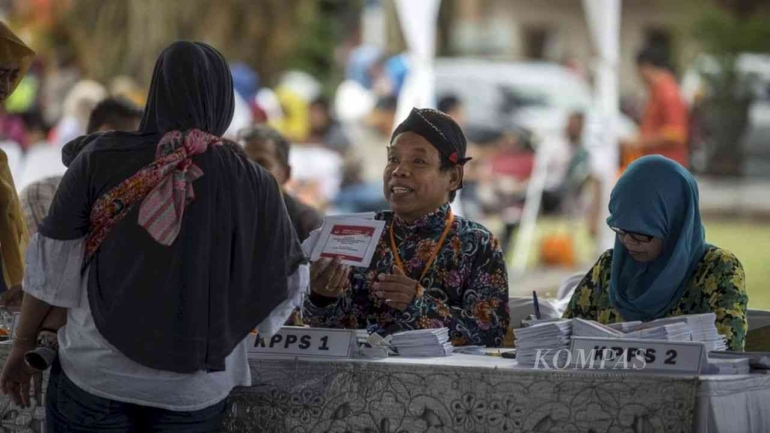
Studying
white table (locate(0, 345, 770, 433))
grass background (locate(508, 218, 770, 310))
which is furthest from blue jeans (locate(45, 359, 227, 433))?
grass background (locate(508, 218, 770, 310))

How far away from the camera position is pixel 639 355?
151 inches

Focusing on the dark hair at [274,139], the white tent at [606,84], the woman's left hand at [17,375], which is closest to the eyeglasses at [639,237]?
Answer: the woman's left hand at [17,375]

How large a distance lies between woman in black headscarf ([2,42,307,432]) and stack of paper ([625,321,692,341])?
111 centimetres

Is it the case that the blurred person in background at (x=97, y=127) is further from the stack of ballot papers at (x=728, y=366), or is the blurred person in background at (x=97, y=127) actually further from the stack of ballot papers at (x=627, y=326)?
the stack of ballot papers at (x=728, y=366)

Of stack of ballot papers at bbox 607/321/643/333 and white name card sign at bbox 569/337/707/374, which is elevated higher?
stack of ballot papers at bbox 607/321/643/333

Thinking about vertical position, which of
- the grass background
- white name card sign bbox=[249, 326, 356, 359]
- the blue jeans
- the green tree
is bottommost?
the blue jeans

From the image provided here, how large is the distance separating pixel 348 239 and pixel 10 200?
1432 mm

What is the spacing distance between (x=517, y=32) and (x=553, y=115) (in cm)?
1674

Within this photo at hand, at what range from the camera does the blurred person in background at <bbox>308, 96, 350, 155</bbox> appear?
1525 centimetres

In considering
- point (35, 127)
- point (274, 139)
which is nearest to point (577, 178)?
point (35, 127)

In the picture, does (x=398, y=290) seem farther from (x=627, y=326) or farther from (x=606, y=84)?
(x=606, y=84)

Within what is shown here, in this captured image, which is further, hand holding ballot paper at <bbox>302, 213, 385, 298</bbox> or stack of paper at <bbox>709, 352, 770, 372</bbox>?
hand holding ballot paper at <bbox>302, 213, 385, 298</bbox>

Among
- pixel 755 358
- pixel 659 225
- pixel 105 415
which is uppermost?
pixel 659 225

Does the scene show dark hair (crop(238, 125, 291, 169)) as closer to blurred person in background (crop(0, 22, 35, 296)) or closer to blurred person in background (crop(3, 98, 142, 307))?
blurred person in background (crop(3, 98, 142, 307))
